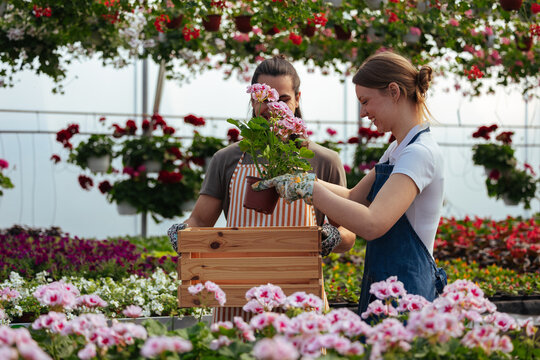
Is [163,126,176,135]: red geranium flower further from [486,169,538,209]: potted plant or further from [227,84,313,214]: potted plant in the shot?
[227,84,313,214]: potted plant

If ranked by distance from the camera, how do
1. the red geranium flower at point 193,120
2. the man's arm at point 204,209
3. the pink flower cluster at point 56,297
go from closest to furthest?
the pink flower cluster at point 56,297 < the man's arm at point 204,209 < the red geranium flower at point 193,120

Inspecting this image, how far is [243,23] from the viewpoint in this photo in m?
4.54

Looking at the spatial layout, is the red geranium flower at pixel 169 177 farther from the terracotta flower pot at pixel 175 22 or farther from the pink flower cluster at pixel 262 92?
the pink flower cluster at pixel 262 92

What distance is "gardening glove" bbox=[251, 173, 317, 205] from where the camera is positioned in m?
1.38

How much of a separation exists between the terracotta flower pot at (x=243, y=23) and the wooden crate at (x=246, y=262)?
133 inches

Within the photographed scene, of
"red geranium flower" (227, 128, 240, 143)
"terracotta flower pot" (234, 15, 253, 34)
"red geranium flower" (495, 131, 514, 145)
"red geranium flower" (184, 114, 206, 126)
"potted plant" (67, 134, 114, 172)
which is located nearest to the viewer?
"terracotta flower pot" (234, 15, 253, 34)

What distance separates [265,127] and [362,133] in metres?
4.62

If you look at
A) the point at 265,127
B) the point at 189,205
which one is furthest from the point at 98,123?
the point at 265,127

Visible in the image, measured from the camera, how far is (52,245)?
3.83 metres

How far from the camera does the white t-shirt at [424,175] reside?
4.56 ft

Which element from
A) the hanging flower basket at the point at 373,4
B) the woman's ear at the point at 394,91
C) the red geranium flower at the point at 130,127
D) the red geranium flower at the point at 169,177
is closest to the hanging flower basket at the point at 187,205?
the red geranium flower at the point at 169,177

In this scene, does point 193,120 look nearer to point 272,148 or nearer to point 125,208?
point 125,208

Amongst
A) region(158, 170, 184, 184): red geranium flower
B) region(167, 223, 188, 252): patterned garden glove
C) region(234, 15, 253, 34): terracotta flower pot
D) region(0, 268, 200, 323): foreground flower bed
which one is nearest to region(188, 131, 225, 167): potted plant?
region(158, 170, 184, 184): red geranium flower

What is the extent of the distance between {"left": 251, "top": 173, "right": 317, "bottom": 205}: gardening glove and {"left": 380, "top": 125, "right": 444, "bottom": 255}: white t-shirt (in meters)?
0.20
